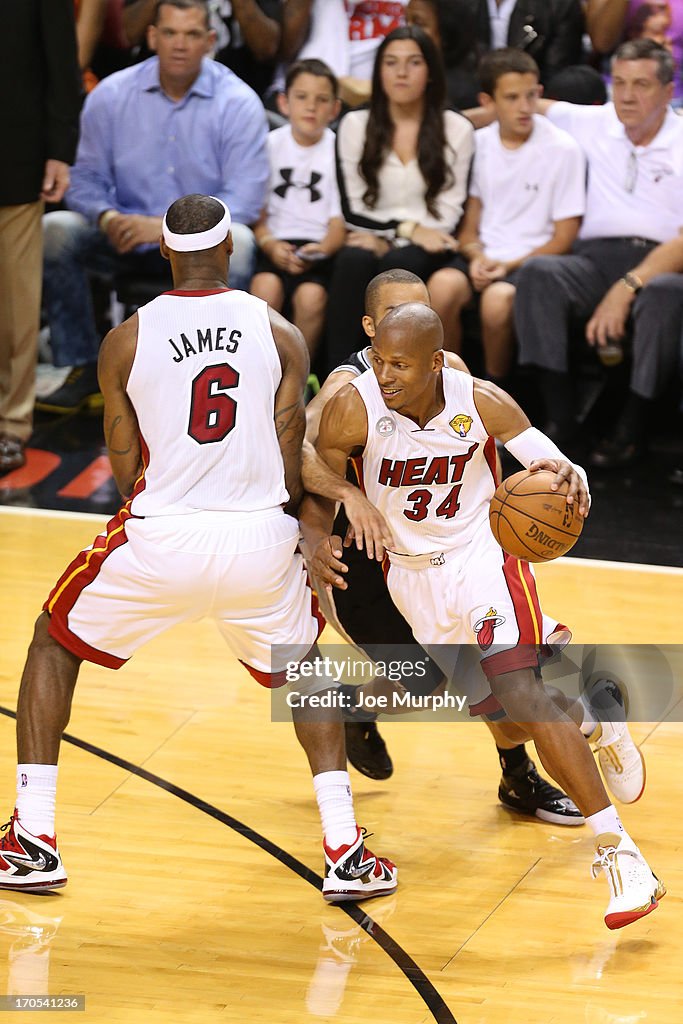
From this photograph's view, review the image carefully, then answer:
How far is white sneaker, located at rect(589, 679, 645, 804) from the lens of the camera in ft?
14.5

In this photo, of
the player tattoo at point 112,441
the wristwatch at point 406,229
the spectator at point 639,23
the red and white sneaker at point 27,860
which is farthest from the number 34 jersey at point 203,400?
the spectator at point 639,23

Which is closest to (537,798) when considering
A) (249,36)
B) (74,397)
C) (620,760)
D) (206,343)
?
(620,760)

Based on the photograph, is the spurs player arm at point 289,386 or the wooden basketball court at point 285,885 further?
the spurs player arm at point 289,386

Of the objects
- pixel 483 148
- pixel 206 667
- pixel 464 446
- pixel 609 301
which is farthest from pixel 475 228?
pixel 464 446

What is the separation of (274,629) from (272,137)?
4.47 meters

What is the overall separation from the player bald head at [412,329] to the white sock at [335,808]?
118 cm

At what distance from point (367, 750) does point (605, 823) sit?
1087 mm

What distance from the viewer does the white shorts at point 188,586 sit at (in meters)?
4.02

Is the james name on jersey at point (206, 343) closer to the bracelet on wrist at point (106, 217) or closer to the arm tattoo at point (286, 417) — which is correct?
the arm tattoo at point (286, 417)

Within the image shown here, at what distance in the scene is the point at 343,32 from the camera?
8.47 m

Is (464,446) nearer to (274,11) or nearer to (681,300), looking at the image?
(681,300)

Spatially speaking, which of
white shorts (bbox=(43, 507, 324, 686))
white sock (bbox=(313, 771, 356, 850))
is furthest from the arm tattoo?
white sock (bbox=(313, 771, 356, 850))

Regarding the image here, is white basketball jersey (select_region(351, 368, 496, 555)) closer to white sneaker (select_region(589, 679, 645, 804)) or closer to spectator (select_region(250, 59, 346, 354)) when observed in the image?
white sneaker (select_region(589, 679, 645, 804))

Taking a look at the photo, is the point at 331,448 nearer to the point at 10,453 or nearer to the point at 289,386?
the point at 289,386
